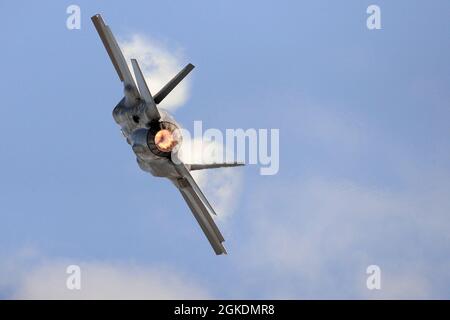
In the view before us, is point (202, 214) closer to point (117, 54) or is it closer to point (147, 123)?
point (147, 123)

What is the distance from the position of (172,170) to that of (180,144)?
2.50m

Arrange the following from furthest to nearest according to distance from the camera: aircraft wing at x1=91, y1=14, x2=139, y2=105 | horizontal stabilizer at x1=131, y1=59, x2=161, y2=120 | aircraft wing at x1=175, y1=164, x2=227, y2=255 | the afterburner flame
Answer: aircraft wing at x1=175, y1=164, x2=227, y2=255, aircraft wing at x1=91, y1=14, x2=139, y2=105, the afterburner flame, horizontal stabilizer at x1=131, y1=59, x2=161, y2=120

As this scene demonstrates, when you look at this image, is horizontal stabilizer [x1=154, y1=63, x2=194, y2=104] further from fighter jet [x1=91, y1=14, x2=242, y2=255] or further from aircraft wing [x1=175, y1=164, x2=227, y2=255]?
aircraft wing [x1=175, y1=164, x2=227, y2=255]

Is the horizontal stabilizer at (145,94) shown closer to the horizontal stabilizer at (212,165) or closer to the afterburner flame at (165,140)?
the afterburner flame at (165,140)

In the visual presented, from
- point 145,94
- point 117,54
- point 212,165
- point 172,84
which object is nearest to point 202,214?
point 212,165

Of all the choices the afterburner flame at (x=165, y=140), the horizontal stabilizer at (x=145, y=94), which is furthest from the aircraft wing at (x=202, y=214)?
the horizontal stabilizer at (x=145, y=94)

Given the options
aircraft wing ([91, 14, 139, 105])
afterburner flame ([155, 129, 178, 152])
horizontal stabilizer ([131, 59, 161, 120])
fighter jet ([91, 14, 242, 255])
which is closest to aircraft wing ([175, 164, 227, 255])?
fighter jet ([91, 14, 242, 255])

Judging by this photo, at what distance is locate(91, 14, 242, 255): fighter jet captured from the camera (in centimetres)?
4991

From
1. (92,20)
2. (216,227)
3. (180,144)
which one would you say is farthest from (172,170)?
(92,20)

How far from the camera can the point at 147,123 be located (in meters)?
50.2

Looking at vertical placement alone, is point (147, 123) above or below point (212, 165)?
above

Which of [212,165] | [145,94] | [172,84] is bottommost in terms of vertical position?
[212,165]

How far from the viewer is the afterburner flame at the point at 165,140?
49875 mm

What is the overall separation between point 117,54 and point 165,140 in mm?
6980
